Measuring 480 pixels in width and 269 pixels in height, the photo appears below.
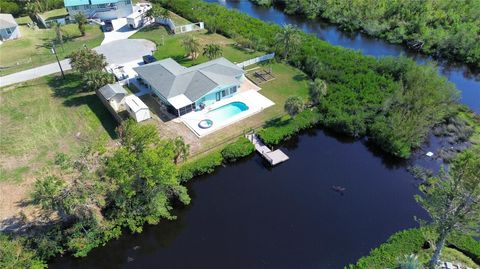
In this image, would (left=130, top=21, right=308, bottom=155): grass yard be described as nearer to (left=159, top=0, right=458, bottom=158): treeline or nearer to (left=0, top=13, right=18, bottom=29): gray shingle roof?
(left=159, top=0, right=458, bottom=158): treeline

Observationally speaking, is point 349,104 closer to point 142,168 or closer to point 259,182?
point 259,182

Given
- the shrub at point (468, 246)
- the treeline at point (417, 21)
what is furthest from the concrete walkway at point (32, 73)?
the shrub at point (468, 246)

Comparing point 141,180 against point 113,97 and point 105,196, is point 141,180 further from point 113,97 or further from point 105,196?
point 113,97

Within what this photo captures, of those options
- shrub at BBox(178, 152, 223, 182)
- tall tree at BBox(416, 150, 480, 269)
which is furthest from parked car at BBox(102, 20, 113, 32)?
tall tree at BBox(416, 150, 480, 269)

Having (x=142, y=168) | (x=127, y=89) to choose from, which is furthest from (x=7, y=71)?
(x=142, y=168)

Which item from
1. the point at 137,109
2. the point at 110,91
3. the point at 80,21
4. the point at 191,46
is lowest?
the point at 137,109

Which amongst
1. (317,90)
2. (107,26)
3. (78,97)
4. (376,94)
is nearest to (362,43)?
(376,94)

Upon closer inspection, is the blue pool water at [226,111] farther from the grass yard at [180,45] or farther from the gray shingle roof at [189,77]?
the grass yard at [180,45]
